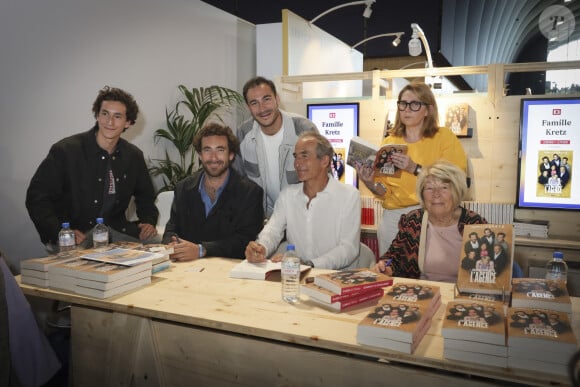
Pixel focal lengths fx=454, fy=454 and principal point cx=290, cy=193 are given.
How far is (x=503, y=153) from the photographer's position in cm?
→ 378

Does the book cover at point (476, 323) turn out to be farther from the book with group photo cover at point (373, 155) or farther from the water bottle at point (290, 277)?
the book with group photo cover at point (373, 155)

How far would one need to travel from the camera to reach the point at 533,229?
3562mm

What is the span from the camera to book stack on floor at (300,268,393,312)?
5.69ft

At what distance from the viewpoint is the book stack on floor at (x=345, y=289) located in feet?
5.69

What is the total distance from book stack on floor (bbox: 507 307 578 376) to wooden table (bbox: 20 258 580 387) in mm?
33

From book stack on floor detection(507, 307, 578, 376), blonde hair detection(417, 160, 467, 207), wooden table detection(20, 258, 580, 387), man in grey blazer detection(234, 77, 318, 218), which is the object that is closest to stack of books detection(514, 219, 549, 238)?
blonde hair detection(417, 160, 467, 207)

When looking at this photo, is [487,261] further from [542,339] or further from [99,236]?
[99,236]

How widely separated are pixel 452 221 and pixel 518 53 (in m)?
20.9

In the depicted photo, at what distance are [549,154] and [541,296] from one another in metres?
2.33

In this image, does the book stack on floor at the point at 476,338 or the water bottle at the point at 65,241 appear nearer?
the book stack on floor at the point at 476,338

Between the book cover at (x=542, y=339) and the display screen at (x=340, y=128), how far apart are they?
2915 mm

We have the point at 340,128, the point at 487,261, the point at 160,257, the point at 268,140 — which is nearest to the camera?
the point at 487,261

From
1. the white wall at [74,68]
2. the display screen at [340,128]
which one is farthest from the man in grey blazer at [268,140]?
the white wall at [74,68]

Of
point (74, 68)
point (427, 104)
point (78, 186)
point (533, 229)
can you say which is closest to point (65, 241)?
point (78, 186)
